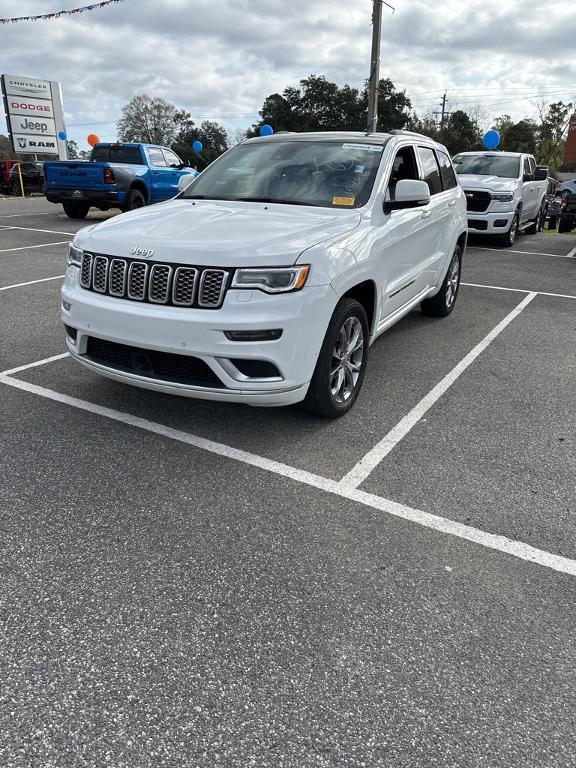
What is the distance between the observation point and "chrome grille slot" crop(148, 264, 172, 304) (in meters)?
3.47

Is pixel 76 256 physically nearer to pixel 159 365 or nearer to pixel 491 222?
pixel 159 365

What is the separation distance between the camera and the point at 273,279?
3.40m

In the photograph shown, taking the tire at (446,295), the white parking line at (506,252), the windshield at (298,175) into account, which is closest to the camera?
the windshield at (298,175)

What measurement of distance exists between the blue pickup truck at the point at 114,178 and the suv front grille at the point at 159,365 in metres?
11.6

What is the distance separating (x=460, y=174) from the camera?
13844 mm

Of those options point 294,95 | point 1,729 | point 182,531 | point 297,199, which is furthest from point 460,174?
point 294,95

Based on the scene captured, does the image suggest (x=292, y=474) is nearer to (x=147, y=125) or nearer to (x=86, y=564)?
(x=86, y=564)

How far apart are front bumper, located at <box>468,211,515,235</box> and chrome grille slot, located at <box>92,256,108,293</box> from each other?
419 inches

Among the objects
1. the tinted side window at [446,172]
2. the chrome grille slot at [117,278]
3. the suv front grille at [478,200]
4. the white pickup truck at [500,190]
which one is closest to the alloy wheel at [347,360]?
the chrome grille slot at [117,278]

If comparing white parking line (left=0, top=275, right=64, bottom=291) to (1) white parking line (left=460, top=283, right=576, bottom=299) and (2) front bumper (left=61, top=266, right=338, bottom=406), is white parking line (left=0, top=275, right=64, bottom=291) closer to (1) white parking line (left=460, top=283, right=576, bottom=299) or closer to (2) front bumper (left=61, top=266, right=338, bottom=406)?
Result: (2) front bumper (left=61, top=266, right=338, bottom=406)

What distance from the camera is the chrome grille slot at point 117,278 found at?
11.9ft

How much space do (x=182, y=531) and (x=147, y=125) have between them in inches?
3835

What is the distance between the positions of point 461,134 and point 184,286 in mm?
75409

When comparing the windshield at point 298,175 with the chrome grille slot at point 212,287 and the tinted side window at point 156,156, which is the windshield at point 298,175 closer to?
the chrome grille slot at point 212,287
